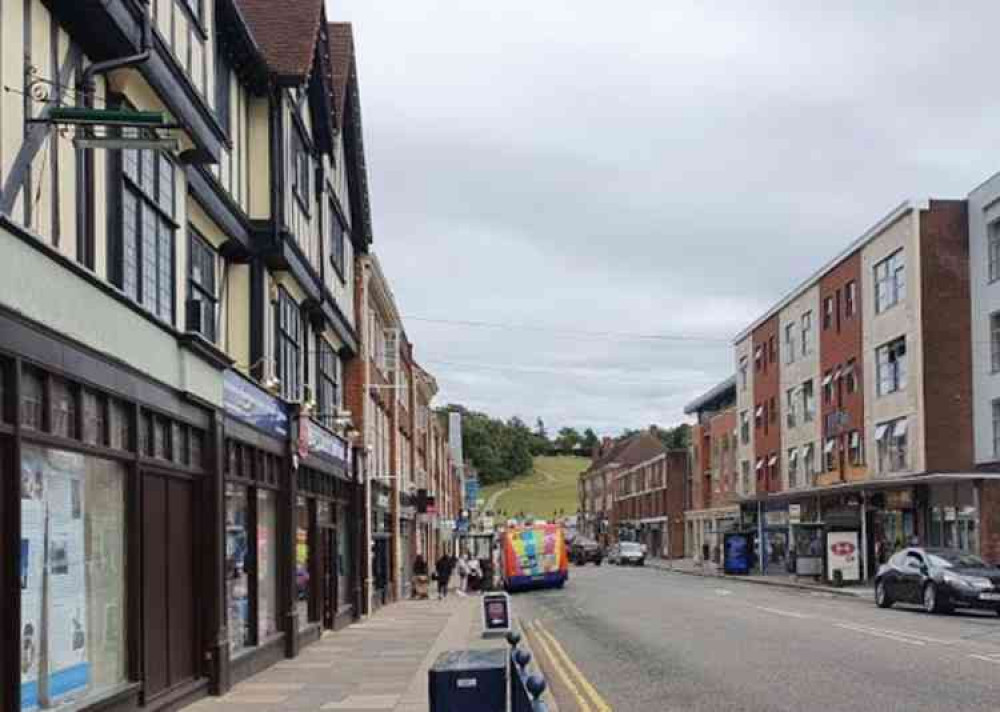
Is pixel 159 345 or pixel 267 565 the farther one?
pixel 267 565

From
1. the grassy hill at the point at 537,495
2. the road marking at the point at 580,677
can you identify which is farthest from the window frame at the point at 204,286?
the grassy hill at the point at 537,495

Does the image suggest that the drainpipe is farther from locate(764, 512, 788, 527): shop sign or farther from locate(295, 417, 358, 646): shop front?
locate(764, 512, 788, 527): shop sign

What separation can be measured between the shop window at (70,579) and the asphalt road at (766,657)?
4985 mm

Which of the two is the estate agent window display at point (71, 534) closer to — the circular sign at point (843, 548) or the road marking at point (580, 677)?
the road marking at point (580, 677)

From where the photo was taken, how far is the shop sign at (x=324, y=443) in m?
24.4

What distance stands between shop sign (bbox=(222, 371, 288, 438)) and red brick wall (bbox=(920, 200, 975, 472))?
30958mm

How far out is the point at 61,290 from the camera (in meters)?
Answer: 10.9

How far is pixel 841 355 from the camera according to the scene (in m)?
58.2

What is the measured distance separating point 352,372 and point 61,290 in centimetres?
2330

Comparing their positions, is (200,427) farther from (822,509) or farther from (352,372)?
(822,509)

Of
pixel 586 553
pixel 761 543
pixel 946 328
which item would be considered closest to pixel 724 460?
pixel 586 553

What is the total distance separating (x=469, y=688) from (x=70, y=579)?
3.64 metres

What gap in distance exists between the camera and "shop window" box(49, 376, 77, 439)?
11.0 metres

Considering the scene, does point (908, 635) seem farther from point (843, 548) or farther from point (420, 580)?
point (843, 548)
